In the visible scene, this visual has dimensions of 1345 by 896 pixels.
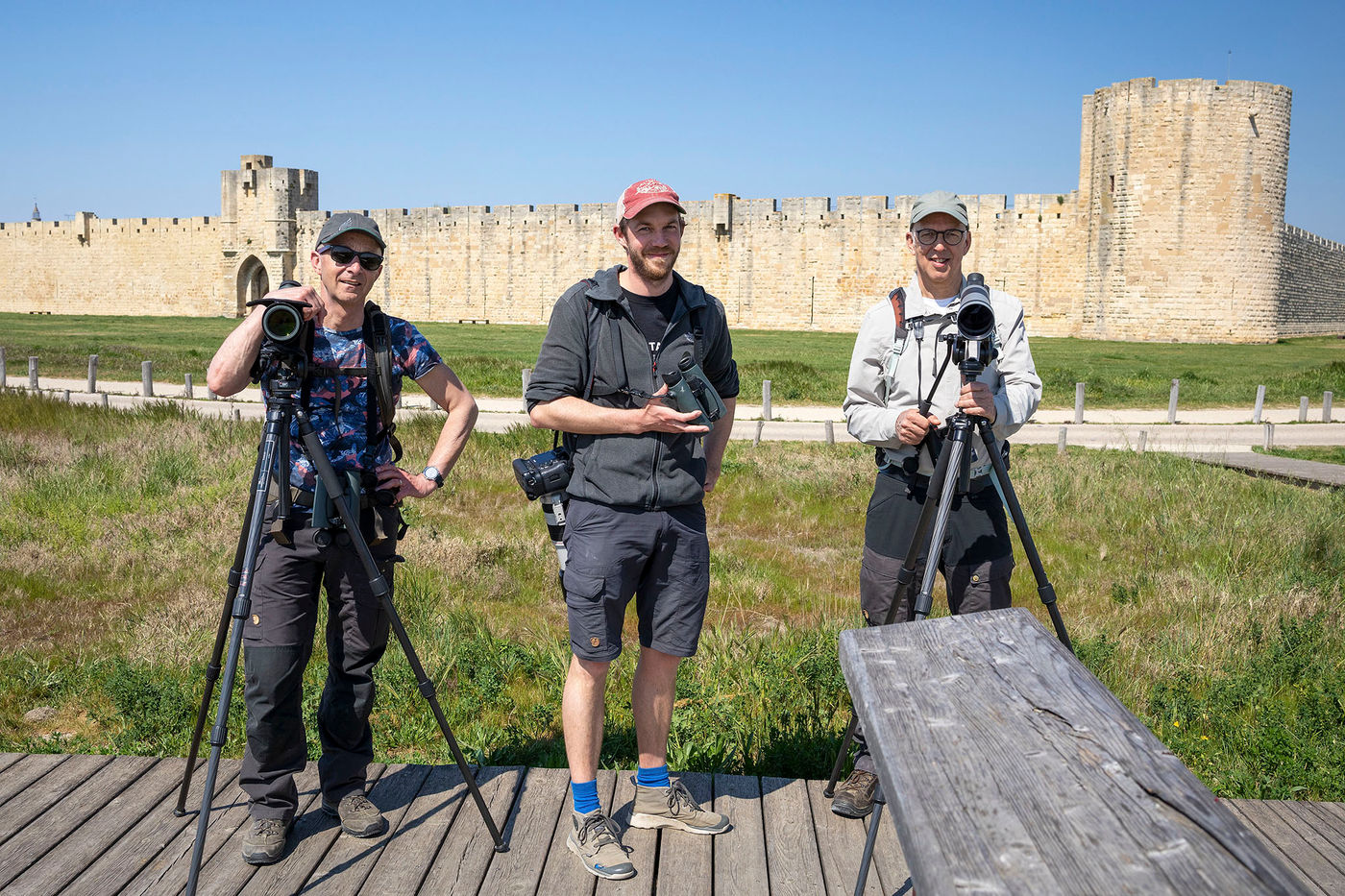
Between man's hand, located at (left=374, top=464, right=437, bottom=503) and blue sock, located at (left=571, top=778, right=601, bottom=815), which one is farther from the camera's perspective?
man's hand, located at (left=374, top=464, right=437, bottom=503)

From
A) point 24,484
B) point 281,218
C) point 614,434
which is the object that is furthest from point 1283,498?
point 281,218

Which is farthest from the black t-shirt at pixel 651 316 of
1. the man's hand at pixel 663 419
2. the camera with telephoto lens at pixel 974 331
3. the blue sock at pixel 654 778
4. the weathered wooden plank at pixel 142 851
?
the weathered wooden plank at pixel 142 851

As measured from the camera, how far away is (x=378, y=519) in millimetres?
3031

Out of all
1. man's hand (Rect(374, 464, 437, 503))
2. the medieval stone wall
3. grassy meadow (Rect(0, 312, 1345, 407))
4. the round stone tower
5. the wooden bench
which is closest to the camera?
the wooden bench

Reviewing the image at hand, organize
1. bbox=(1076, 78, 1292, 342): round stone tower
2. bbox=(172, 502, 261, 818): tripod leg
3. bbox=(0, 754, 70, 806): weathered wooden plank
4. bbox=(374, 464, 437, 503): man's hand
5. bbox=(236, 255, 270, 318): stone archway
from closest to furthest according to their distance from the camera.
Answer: bbox=(172, 502, 261, 818): tripod leg, bbox=(374, 464, 437, 503): man's hand, bbox=(0, 754, 70, 806): weathered wooden plank, bbox=(1076, 78, 1292, 342): round stone tower, bbox=(236, 255, 270, 318): stone archway

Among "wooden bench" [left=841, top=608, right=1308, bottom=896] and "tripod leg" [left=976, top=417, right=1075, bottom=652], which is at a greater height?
"tripod leg" [left=976, top=417, right=1075, bottom=652]

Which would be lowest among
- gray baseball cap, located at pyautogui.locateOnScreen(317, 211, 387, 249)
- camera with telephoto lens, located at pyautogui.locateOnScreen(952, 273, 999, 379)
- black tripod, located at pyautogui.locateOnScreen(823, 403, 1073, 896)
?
black tripod, located at pyautogui.locateOnScreen(823, 403, 1073, 896)

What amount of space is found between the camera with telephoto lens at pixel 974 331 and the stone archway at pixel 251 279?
51.3 metres

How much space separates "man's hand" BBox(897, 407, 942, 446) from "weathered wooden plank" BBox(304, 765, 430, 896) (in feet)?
6.07

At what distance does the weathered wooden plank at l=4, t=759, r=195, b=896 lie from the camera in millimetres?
2668

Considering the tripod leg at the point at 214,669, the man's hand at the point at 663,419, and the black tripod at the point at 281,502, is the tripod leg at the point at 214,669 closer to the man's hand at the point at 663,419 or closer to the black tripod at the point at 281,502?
the black tripod at the point at 281,502

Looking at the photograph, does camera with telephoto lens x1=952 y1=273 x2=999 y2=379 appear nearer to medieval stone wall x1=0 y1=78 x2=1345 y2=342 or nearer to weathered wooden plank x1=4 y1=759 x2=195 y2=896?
weathered wooden plank x1=4 y1=759 x2=195 y2=896

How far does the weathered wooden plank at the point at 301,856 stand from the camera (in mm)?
2699

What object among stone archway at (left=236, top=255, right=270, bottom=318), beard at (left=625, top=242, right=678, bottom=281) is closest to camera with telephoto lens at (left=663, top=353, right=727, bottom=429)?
beard at (left=625, top=242, right=678, bottom=281)
